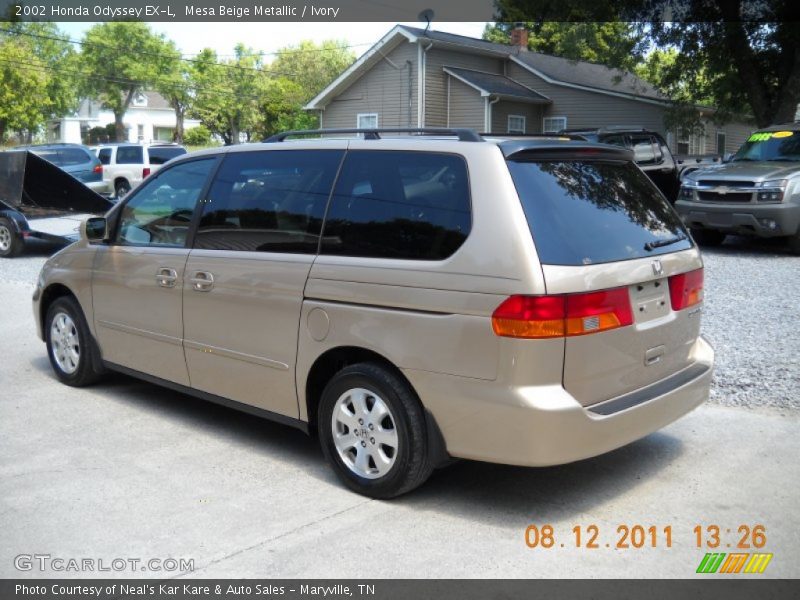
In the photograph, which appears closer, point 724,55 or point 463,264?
point 463,264

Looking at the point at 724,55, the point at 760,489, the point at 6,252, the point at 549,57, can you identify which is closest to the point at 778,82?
the point at 724,55

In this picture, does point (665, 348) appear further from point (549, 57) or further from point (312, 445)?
point (549, 57)

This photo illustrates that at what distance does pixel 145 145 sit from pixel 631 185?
A: 958 inches

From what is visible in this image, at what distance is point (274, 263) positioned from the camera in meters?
4.91

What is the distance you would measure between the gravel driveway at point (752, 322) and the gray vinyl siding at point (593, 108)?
15942 mm

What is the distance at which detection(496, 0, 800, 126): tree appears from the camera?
20.2 metres

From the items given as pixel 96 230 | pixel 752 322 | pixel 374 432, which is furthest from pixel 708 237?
pixel 374 432

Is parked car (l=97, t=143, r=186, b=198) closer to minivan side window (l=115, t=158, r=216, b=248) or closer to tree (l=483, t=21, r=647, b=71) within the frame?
tree (l=483, t=21, r=647, b=71)

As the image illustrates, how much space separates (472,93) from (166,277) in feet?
81.5

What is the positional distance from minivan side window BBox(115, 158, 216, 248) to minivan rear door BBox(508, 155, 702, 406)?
2.38m

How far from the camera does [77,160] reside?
79.3ft

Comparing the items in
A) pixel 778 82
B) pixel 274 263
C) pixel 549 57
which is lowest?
pixel 274 263

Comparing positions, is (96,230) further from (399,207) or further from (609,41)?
(609,41)
